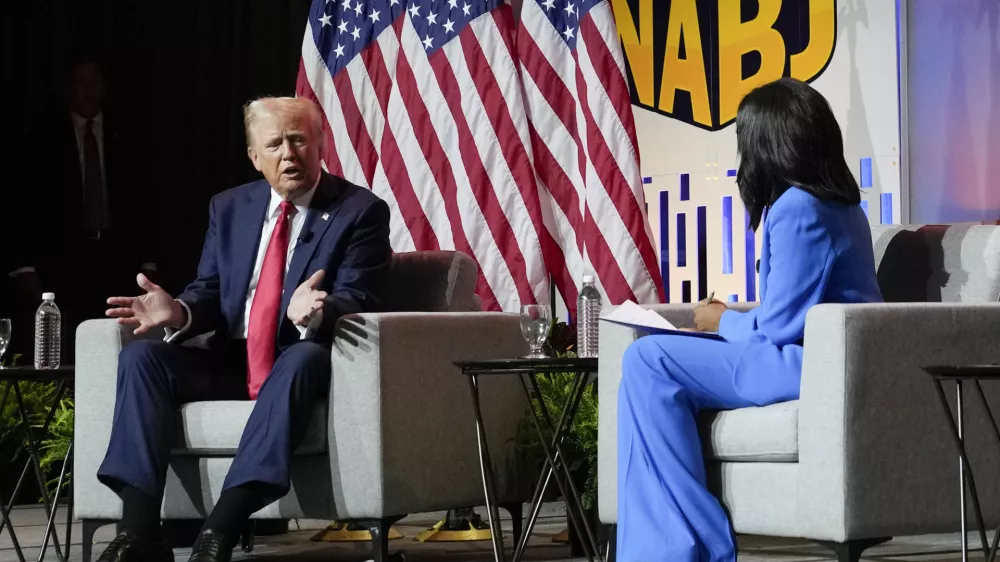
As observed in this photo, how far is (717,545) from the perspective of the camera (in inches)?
105

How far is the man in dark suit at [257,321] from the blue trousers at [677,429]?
0.82 m

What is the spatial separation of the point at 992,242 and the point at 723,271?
105 inches

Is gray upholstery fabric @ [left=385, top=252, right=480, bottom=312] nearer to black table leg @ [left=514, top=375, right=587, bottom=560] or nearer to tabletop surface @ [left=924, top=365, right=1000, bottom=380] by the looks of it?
black table leg @ [left=514, top=375, right=587, bottom=560]

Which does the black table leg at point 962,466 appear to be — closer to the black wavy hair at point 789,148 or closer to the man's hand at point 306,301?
the black wavy hair at point 789,148

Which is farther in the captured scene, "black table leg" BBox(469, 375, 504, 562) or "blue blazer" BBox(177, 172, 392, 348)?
"blue blazer" BBox(177, 172, 392, 348)

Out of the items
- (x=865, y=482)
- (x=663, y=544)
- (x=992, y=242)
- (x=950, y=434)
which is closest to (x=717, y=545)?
(x=663, y=544)

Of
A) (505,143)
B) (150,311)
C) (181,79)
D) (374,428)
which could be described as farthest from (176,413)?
(181,79)

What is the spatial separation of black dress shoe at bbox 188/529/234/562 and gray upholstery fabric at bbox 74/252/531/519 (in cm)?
30

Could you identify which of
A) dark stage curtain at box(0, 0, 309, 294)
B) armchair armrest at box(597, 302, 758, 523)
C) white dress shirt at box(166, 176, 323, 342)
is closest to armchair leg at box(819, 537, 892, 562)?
armchair armrest at box(597, 302, 758, 523)

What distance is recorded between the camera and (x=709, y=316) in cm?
309

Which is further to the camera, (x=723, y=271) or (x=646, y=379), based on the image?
(x=723, y=271)

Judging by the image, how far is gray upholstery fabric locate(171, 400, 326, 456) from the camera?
3.30 meters

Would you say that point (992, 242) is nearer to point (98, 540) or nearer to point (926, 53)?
point (926, 53)

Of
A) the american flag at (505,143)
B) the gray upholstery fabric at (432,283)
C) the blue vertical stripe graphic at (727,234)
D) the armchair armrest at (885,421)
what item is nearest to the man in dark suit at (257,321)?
the gray upholstery fabric at (432,283)
